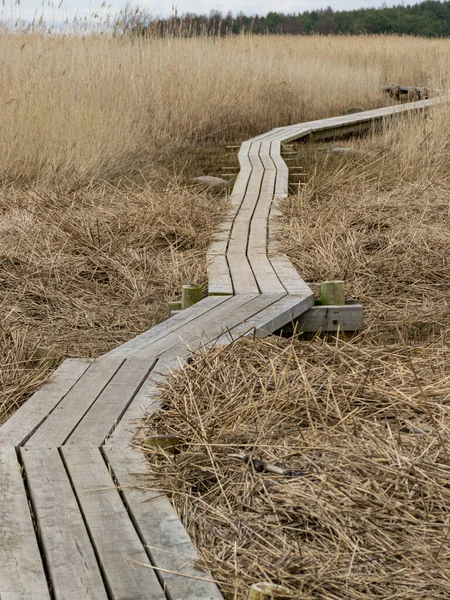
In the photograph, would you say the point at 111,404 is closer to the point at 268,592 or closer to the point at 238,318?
the point at 238,318

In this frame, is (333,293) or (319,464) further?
(333,293)

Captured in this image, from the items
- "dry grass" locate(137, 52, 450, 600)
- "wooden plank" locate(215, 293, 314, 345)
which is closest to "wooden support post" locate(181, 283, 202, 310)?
"wooden plank" locate(215, 293, 314, 345)

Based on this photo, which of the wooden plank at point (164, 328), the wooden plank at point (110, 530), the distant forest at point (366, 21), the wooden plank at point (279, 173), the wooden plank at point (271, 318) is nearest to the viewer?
the wooden plank at point (110, 530)

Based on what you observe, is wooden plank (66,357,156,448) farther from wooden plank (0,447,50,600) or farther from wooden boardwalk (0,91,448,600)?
wooden plank (0,447,50,600)

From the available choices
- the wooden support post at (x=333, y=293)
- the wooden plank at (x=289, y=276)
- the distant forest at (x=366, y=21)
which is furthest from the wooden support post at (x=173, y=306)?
the distant forest at (x=366, y=21)

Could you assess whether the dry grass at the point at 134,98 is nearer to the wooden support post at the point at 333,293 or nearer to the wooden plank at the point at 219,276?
the wooden plank at the point at 219,276

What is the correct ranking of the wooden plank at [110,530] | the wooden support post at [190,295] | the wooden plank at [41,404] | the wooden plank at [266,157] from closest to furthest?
the wooden plank at [110,530] < the wooden plank at [41,404] < the wooden support post at [190,295] < the wooden plank at [266,157]

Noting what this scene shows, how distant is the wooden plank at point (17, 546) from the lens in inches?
71.9

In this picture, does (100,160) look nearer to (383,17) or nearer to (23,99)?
(23,99)

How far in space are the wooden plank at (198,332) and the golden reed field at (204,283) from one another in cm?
28

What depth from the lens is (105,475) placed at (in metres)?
2.35

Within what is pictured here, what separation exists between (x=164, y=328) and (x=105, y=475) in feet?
4.56

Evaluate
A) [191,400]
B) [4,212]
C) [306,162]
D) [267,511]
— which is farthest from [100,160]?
[267,511]

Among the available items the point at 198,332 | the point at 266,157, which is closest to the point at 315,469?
the point at 198,332
